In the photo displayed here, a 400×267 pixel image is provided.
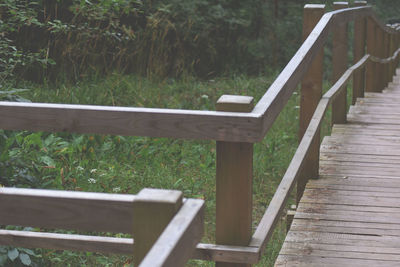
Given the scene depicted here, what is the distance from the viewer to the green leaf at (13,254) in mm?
3766

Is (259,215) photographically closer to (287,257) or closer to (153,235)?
(287,257)

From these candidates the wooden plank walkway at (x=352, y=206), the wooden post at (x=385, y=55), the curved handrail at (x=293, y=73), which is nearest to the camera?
the curved handrail at (x=293, y=73)

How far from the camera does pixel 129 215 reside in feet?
4.87

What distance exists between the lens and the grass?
4.59 metres

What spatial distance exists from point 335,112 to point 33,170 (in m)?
2.68

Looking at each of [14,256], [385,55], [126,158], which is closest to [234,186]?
[14,256]

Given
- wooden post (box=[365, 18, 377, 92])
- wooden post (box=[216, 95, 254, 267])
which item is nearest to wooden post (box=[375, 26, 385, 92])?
wooden post (box=[365, 18, 377, 92])

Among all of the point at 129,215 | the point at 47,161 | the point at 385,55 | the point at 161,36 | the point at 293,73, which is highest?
the point at 293,73

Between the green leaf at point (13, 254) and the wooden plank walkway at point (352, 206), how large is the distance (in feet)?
4.91

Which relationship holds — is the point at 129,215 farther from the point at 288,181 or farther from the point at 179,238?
the point at 288,181

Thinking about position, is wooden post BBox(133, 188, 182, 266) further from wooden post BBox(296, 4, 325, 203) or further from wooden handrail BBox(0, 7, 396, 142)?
wooden post BBox(296, 4, 325, 203)

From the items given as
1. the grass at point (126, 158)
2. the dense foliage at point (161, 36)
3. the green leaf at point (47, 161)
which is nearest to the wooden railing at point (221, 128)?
the grass at point (126, 158)

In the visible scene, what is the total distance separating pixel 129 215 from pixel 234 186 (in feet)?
2.79

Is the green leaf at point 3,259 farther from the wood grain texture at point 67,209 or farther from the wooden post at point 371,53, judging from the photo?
the wooden post at point 371,53
